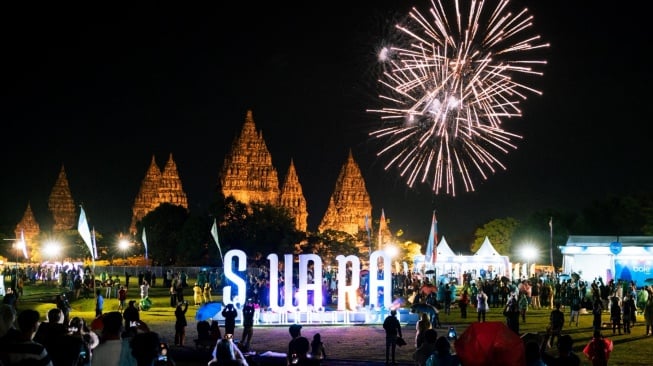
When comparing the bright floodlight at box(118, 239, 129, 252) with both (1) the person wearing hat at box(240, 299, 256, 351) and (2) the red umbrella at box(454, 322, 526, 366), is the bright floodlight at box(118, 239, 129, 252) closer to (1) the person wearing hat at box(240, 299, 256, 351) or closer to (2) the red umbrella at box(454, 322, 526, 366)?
(1) the person wearing hat at box(240, 299, 256, 351)

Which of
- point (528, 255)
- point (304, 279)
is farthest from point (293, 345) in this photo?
point (528, 255)

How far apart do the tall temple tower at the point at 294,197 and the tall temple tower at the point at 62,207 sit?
153ft

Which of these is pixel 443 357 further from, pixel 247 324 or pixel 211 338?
pixel 247 324

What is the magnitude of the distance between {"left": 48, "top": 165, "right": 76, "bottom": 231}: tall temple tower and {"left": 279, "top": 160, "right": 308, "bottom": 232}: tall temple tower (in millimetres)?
46608

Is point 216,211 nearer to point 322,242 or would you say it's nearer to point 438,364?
point 322,242

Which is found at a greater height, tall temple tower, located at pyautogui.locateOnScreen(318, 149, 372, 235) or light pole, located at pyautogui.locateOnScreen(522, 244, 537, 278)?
tall temple tower, located at pyautogui.locateOnScreen(318, 149, 372, 235)

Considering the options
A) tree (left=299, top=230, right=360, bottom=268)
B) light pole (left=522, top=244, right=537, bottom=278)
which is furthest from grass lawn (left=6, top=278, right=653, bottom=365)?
tree (left=299, top=230, right=360, bottom=268)

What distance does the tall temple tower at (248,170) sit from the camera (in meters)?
130

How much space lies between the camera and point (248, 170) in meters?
131

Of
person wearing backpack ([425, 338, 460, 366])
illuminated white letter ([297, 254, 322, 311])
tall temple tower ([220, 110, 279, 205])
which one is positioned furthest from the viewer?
tall temple tower ([220, 110, 279, 205])

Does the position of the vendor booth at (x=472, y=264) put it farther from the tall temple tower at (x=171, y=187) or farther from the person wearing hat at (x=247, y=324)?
the tall temple tower at (x=171, y=187)

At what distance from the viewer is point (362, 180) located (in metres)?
146

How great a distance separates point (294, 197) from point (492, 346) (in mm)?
133164

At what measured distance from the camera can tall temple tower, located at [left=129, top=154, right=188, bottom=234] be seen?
145 m
